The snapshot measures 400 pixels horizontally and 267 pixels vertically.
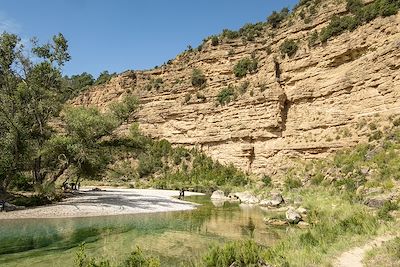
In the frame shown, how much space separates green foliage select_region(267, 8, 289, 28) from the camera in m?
59.6

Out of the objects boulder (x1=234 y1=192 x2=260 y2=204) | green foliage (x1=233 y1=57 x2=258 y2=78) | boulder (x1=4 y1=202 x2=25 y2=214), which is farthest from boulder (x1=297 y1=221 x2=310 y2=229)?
green foliage (x1=233 y1=57 x2=258 y2=78)

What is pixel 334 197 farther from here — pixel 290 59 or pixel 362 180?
pixel 290 59

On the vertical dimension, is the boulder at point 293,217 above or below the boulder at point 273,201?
below

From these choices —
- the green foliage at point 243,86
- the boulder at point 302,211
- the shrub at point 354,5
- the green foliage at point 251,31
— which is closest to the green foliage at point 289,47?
the green foliage at point 243,86

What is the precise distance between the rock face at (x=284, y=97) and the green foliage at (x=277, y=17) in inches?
62.1

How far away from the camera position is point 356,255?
8.63m

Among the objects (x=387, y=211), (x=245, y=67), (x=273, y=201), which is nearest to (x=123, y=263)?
(x=387, y=211)

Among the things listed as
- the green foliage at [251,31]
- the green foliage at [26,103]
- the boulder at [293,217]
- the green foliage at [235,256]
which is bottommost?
the green foliage at [235,256]

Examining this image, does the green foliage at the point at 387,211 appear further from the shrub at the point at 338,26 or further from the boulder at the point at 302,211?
the shrub at the point at 338,26

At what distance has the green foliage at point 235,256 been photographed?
8664mm

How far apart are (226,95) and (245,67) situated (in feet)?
18.4

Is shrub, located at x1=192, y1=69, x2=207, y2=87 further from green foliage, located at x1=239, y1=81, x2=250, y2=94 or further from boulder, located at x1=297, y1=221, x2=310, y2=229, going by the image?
boulder, located at x1=297, y1=221, x2=310, y2=229

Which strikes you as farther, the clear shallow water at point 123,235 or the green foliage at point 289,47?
the green foliage at point 289,47

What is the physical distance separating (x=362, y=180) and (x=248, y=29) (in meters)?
47.4
